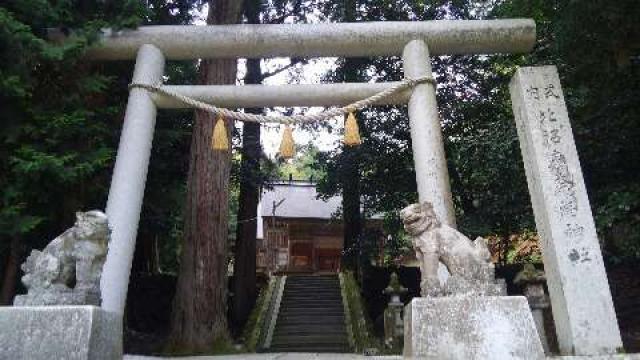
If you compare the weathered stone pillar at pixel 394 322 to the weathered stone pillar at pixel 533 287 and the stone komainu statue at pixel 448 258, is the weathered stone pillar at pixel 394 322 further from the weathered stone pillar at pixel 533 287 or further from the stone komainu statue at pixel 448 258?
the stone komainu statue at pixel 448 258

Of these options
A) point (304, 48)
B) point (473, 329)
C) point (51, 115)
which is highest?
point (304, 48)

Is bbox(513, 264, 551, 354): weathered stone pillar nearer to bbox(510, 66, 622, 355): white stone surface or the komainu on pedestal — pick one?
bbox(510, 66, 622, 355): white stone surface

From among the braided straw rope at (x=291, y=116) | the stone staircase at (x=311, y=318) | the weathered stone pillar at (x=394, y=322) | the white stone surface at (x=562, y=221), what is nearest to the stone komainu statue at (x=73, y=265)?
the braided straw rope at (x=291, y=116)

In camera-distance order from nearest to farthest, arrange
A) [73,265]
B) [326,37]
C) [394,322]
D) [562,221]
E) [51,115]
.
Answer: [73,265], [562,221], [51,115], [326,37], [394,322]

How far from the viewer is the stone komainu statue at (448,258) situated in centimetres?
396

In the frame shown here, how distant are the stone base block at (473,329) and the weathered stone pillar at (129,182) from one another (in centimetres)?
332

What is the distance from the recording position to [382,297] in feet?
51.6

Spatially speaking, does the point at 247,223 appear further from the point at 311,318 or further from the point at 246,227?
the point at 311,318

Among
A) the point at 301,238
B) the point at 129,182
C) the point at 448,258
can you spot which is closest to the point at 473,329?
the point at 448,258

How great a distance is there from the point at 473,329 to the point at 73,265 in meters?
3.07

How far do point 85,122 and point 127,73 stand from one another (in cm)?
214

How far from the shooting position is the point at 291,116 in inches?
263

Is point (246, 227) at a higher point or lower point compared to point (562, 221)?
higher

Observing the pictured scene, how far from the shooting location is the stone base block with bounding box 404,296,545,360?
12.0 ft
